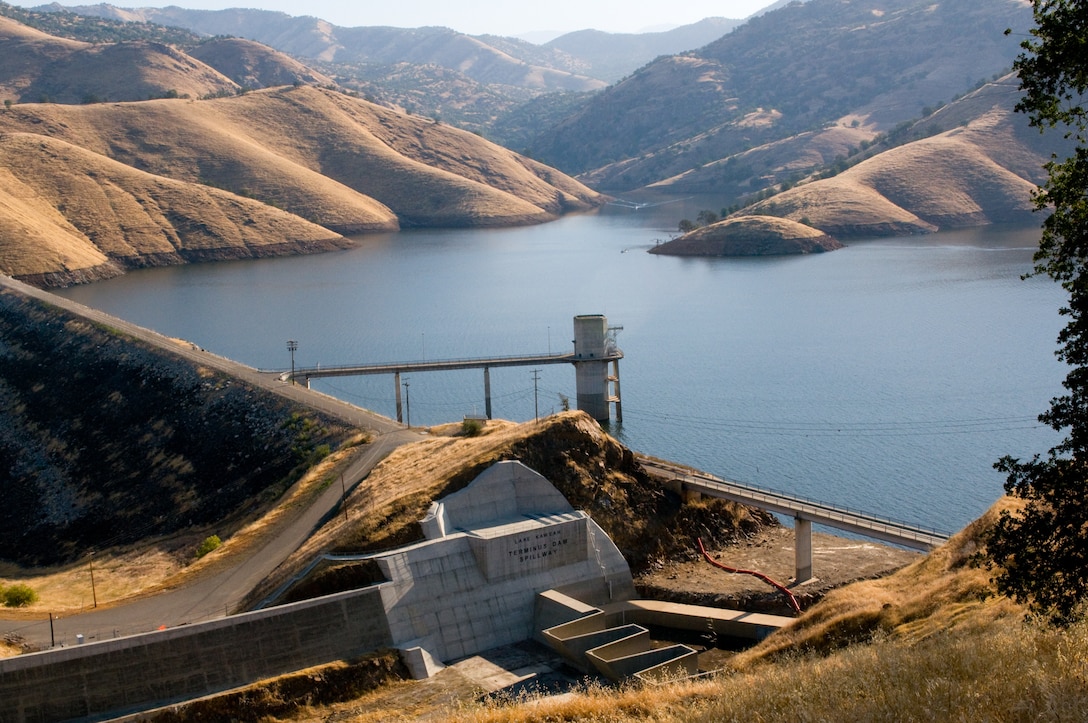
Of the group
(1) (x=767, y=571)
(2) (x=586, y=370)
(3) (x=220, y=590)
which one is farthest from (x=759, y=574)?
(2) (x=586, y=370)

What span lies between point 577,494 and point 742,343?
6823 cm

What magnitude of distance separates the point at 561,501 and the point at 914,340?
73.3m

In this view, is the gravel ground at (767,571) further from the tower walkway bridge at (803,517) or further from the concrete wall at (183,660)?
the concrete wall at (183,660)

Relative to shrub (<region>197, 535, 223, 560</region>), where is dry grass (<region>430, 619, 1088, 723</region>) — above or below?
above

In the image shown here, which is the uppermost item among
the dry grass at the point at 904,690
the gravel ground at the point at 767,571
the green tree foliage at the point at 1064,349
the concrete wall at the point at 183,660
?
the green tree foliage at the point at 1064,349

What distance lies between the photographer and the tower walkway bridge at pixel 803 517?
160 feet

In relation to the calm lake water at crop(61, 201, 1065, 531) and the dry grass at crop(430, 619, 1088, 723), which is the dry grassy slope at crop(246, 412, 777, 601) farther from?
the dry grass at crop(430, 619, 1088, 723)

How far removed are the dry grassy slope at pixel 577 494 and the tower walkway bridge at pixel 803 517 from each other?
1.02m

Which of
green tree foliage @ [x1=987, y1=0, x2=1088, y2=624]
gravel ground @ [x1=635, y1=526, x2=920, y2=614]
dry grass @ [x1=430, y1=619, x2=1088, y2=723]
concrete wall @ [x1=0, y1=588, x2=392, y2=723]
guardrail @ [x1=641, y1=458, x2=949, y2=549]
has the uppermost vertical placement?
green tree foliage @ [x1=987, y1=0, x2=1088, y2=624]

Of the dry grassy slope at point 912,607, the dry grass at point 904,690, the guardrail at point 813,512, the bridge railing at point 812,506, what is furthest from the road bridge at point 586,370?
the dry grass at point 904,690

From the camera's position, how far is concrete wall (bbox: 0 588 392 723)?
37.3 metres

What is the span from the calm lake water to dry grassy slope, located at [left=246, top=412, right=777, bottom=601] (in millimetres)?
14527

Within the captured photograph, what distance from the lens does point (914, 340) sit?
373 feet

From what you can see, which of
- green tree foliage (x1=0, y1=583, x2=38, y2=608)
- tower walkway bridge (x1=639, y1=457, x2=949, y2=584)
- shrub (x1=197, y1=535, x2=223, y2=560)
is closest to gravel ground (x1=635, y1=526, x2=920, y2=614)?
tower walkway bridge (x1=639, y1=457, x2=949, y2=584)
